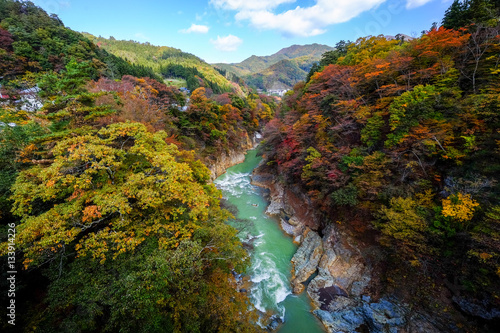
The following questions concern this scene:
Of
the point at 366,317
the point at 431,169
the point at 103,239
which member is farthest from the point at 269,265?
the point at 431,169

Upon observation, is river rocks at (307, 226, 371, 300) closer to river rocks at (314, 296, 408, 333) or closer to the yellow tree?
river rocks at (314, 296, 408, 333)

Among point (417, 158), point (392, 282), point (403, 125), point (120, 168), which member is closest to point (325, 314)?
point (392, 282)

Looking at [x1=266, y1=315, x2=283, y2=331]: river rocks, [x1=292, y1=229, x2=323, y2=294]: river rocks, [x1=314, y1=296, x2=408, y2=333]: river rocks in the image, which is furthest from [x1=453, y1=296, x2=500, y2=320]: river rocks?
[x1=266, y1=315, x2=283, y2=331]: river rocks

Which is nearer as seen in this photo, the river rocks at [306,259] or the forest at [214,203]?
the forest at [214,203]

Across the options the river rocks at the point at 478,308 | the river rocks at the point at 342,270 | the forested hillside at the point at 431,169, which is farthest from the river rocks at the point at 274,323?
the river rocks at the point at 478,308

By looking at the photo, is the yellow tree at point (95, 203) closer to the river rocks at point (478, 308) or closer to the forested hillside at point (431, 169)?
the forested hillside at point (431, 169)

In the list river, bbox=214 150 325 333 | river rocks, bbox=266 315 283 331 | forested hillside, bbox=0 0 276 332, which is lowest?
river rocks, bbox=266 315 283 331

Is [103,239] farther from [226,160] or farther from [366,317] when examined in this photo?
[226,160]

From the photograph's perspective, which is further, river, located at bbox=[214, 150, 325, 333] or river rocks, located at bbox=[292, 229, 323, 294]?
river rocks, located at bbox=[292, 229, 323, 294]
